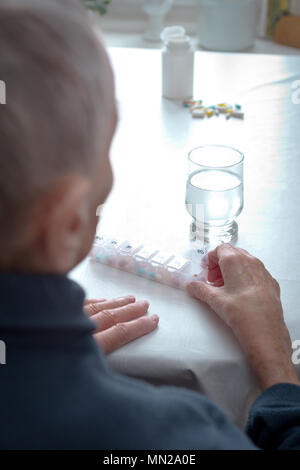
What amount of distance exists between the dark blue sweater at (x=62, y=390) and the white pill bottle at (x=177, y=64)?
49.6 inches

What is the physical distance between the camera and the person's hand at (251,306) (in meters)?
0.83

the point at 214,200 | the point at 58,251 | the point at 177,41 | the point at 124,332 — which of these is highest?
the point at 177,41

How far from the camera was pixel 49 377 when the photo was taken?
503 millimetres

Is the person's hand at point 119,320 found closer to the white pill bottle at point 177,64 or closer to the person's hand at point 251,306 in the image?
the person's hand at point 251,306

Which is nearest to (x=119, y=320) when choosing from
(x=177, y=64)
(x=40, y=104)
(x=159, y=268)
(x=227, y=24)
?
(x=159, y=268)

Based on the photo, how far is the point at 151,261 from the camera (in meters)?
0.98

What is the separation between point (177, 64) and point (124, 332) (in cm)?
104

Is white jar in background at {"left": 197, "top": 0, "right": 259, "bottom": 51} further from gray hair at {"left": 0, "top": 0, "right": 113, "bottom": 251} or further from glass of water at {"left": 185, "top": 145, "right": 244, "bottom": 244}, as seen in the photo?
gray hair at {"left": 0, "top": 0, "right": 113, "bottom": 251}

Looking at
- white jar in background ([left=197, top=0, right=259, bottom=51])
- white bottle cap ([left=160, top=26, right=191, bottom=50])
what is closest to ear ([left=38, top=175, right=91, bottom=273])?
white bottle cap ([left=160, top=26, right=191, bottom=50])

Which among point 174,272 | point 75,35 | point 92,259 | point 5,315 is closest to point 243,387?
point 174,272

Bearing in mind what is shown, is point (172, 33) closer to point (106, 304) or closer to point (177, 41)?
point (177, 41)

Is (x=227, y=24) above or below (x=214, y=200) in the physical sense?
above

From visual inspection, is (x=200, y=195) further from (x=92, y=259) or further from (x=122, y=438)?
(x=122, y=438)

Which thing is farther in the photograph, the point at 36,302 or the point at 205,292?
the point at 205,292
